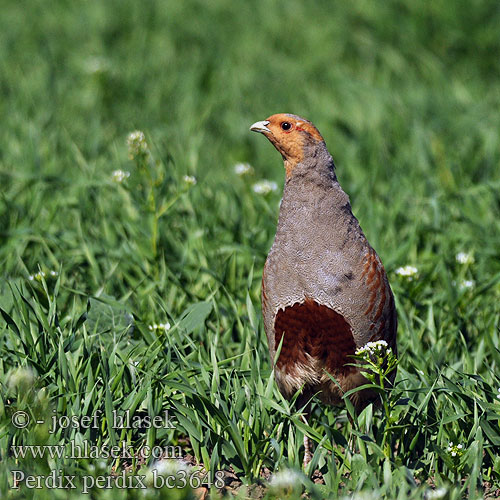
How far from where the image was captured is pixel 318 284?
2.93 m

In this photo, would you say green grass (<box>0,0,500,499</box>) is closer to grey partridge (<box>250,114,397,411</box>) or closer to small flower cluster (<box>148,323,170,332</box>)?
small flower cluster (<box>148,323,170,332</box>)

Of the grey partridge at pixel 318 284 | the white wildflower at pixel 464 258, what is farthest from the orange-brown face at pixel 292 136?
the white wildflower at pixel 464 258

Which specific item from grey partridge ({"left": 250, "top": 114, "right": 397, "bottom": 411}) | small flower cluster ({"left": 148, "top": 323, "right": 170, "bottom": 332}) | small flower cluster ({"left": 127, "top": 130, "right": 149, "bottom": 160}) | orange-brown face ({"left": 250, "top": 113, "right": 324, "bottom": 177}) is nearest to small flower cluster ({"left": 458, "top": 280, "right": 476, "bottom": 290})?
grey partridge ({"left": 250, "top": 114, "right": 397, "bottom": 411})

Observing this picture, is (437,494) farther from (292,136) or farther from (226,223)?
(226,223)

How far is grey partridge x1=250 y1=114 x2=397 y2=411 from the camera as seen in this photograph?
2.94m

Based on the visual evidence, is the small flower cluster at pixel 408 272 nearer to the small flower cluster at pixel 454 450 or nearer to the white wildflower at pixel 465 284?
the white wildflower at pixel 465 284

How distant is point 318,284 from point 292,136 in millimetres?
597

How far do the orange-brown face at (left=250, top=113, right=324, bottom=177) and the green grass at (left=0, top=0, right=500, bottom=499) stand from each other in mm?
786

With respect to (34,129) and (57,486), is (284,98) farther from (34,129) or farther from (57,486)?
(57,486)

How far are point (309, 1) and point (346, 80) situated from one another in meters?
2.23

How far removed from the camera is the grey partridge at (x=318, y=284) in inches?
116

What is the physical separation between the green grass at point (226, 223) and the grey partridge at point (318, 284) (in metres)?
A: 0.20

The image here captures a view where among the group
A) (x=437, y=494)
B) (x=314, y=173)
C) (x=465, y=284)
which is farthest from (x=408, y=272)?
(x=437, y=494)

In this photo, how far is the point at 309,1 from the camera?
28.2ft
